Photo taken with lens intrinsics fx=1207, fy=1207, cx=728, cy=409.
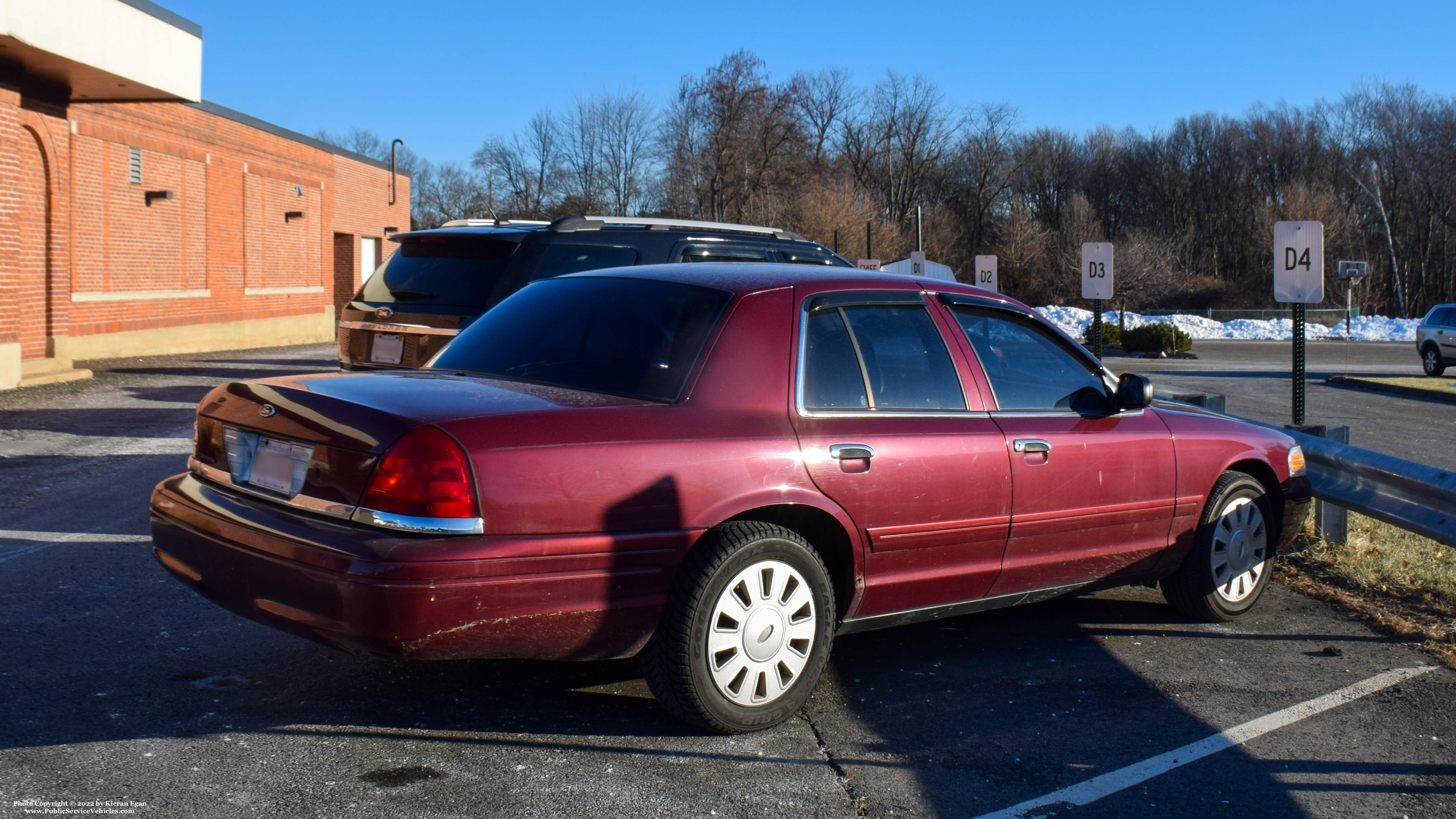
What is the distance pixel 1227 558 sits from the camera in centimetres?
578

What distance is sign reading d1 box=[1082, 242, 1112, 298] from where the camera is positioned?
13.8 metres

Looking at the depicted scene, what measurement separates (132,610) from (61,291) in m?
14.4

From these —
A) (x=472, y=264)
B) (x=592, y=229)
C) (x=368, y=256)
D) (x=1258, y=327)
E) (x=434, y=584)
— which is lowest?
(x=434, y=584)

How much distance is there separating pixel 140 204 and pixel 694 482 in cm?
2277

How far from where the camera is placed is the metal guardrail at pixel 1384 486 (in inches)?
230

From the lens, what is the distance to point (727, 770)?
3781 mm

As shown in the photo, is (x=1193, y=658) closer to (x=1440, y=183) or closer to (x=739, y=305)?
(x=739, y=305)

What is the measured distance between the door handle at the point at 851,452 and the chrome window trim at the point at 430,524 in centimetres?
131

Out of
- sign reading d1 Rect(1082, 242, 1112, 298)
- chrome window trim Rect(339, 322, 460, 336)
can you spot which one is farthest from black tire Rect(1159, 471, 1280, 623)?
sign reading d1 Rect(1082, 242, 1112, 298)

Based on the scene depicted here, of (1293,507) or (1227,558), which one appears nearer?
(1227,558)

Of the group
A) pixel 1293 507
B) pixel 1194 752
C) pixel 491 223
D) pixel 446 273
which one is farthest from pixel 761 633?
pixel 491 223

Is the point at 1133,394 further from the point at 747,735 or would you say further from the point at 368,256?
the point at 368,256

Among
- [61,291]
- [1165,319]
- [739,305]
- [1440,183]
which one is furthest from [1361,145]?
[739,305]

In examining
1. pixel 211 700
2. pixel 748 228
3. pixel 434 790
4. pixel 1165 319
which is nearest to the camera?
pixel 434 790
